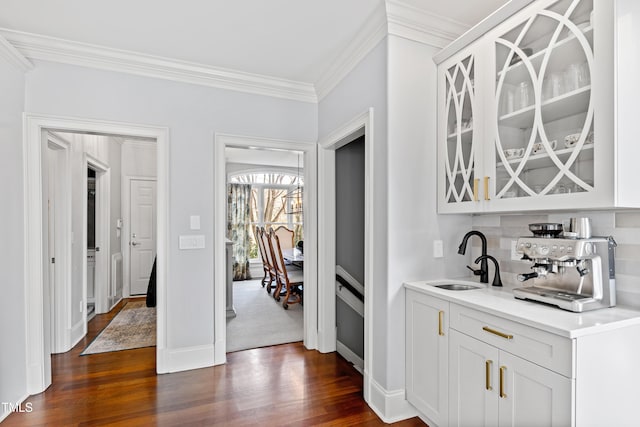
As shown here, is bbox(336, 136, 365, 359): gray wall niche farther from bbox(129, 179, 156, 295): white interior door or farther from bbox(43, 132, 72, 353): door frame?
bbox(129, 179, 156, 295): white interior door

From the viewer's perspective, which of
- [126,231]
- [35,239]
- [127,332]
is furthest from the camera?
[126,231]

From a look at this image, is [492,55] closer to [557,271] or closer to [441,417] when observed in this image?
[557,271]

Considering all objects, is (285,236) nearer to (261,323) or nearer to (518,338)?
(261,323)

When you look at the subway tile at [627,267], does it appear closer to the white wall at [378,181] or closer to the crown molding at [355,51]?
the white wall at [378,181]

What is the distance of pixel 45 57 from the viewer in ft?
8.38

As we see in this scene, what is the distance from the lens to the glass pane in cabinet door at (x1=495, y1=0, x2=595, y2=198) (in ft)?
4.89

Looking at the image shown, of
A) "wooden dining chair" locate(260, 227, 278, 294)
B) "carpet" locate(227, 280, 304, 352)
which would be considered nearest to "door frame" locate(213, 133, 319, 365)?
"carpet" locate(227, 280, 304, 352)

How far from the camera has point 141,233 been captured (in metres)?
5.54

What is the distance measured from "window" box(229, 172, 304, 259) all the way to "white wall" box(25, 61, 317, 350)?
441 centimetres

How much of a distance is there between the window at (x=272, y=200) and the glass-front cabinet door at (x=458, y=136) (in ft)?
17.3

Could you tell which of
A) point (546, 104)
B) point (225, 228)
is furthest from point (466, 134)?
point (225, 228)

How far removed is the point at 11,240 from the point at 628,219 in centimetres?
366

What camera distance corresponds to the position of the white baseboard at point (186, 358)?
2.80 metres

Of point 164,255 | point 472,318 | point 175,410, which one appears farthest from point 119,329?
point 472,318
